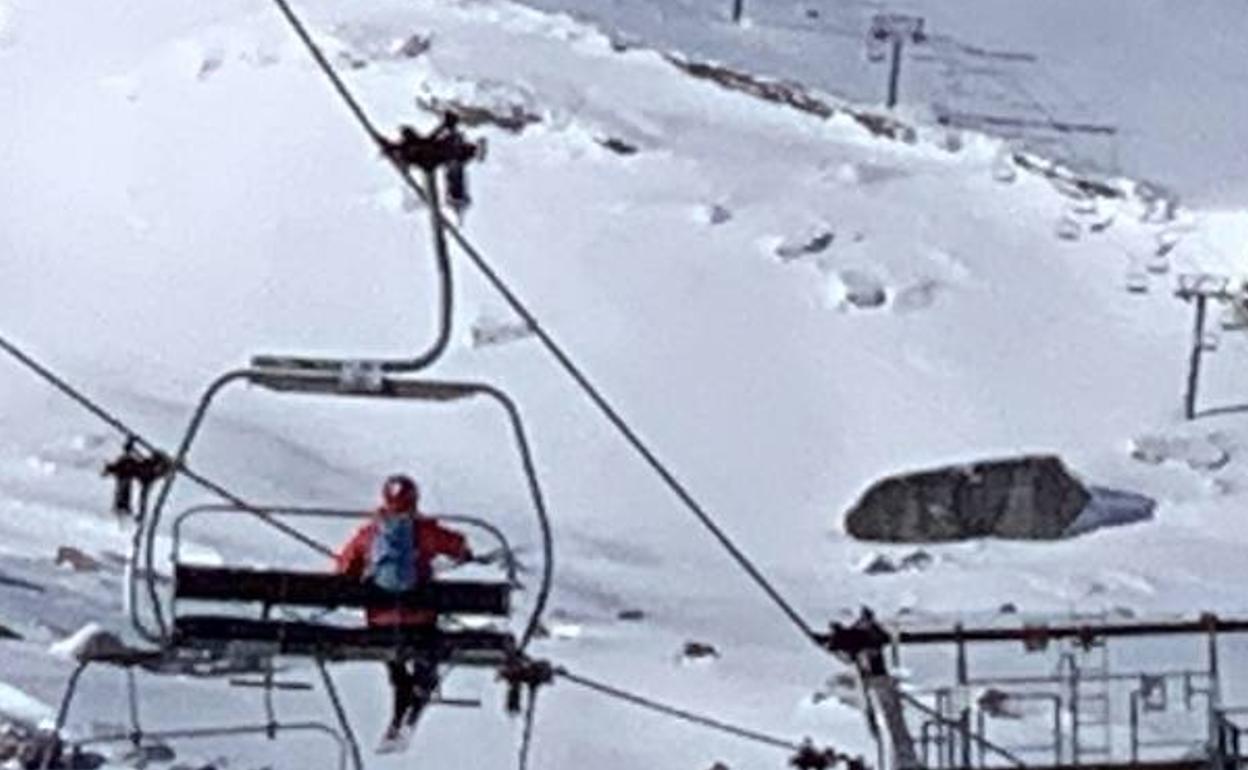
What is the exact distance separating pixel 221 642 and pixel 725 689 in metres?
14.9

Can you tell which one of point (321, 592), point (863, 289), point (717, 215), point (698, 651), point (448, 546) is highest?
point (717, 215)

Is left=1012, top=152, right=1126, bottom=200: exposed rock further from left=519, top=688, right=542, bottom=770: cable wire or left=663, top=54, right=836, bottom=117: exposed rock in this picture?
left=519, top=688, right=542, bottom=770: cable wire

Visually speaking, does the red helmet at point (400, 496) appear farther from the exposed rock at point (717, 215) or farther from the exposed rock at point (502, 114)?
the exposed rock at point (502, 114)

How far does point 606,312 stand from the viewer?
41.4 meters

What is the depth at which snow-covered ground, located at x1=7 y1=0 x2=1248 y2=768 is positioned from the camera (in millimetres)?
34031

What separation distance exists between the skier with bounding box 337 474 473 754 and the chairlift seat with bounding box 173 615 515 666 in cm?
79

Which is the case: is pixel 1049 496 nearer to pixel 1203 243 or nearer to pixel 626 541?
pixel 626 541

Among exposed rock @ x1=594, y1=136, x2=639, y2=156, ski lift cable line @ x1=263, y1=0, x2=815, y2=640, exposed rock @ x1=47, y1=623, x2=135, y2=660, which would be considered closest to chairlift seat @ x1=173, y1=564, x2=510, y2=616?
ski lift cable line @ x1=263, y1=0, x2=815, y2=640

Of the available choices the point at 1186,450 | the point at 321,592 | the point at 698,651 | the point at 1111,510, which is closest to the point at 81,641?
the point at 698,651

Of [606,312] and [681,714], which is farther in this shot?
[606,312]

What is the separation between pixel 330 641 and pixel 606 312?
97.6 feet

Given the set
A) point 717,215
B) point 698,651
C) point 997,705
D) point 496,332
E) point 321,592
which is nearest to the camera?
point 321,592

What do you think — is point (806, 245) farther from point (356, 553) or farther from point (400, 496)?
point (356, 553)

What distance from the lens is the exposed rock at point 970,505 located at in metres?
35.5
